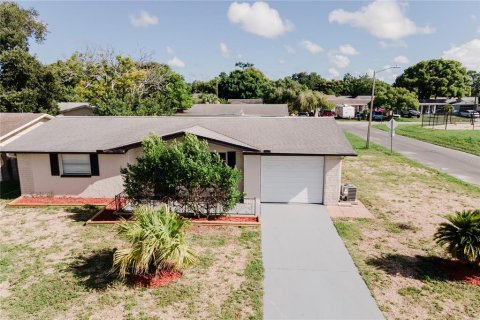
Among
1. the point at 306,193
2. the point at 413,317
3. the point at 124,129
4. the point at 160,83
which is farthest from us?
the point at 160,83

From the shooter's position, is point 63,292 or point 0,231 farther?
point 0,231

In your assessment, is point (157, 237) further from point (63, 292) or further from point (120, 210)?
point (120, 210)

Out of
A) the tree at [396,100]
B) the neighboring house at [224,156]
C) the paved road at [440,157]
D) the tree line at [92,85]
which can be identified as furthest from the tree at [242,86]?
the neighboring house at [224,156]

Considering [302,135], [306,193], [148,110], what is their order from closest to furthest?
[306,193], [302,135], [148,110]

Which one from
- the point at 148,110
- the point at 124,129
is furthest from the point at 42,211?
the point at 148,110

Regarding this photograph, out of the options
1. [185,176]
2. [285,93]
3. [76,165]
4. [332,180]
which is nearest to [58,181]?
[76,165]

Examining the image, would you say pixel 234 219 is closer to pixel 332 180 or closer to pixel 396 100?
pixel 332 180

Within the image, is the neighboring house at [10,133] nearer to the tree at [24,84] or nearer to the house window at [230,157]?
the house window at [230,157]
